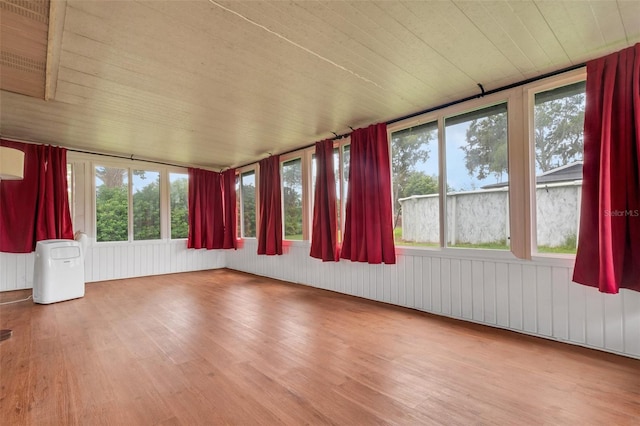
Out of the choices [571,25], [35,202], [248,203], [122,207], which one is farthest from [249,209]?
[571,25]

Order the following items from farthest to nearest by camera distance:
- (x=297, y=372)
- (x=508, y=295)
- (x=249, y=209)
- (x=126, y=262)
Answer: (x=249, y=209), (x=126, y=262), (x=508, y=295), (x=297, y=372)

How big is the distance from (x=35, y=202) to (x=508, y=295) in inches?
244

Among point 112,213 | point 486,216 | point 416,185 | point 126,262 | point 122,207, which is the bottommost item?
point 126,262

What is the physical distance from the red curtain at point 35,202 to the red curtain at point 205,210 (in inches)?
78.3

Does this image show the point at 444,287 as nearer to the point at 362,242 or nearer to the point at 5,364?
the point at 362,242

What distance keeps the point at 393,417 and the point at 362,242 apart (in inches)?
87.6

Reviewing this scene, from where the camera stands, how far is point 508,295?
8.72 ft

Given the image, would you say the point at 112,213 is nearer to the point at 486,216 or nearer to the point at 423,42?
the point at 423,42

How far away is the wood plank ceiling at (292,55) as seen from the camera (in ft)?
5.71

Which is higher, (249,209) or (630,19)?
(630,19)

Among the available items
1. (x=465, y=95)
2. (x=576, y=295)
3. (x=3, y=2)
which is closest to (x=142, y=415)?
(x=3, y=2)

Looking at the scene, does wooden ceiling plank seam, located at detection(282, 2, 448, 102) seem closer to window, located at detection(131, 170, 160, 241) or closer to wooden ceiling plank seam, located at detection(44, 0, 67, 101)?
wooden ceiling plank seam, located at detection(44, 0, 67, 101)

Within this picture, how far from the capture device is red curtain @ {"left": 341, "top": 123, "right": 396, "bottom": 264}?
3.46 m

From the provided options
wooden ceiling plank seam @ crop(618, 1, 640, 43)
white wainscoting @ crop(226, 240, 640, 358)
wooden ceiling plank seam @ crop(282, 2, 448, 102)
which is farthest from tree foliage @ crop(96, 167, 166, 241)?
wooden ceiling plank seam @ crop(618, 1, 640, 43)
